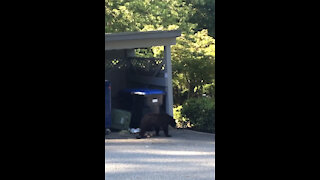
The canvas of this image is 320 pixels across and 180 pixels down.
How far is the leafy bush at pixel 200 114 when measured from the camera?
16906mm

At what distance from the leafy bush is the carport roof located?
1816 mm

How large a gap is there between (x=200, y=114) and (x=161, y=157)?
489 cm

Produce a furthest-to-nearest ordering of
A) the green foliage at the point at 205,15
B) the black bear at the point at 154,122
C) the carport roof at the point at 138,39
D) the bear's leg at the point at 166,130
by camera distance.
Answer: the green foliage at the point at 205,15 < the carport roof at the point at 138,39 < the bear's leg at the point at 166,130 < the black bear at the point at 154,122

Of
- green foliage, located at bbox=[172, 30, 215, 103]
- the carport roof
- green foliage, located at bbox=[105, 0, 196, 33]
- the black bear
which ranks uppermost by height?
green foliage, located at bbox=[105, 0, 196, 33]

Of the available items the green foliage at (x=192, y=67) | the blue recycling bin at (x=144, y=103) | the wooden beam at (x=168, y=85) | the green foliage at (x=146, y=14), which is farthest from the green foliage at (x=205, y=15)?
the blue recycling bin at (x=144, y=103)

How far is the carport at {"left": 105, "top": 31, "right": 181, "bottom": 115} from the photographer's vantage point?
53.8ft

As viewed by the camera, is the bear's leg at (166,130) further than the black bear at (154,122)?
Yes

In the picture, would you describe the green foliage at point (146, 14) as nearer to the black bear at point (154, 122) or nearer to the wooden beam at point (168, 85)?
the wooden beam at point (168, 85)

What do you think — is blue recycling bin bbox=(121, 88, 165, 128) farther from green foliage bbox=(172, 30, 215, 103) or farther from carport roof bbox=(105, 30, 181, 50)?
green foliage bbox=(172, 30, 215, 103)

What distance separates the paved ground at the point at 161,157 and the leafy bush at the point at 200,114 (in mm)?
503

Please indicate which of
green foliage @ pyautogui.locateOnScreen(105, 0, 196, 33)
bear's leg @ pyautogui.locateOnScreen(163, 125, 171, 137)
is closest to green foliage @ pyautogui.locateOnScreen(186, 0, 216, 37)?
green foliage @ pyautogui.locateOnScreen(105, 0, 196, 33)

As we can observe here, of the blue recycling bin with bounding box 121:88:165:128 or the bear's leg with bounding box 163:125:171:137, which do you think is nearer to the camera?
the bear's leg with bounding box 163:125:171:137

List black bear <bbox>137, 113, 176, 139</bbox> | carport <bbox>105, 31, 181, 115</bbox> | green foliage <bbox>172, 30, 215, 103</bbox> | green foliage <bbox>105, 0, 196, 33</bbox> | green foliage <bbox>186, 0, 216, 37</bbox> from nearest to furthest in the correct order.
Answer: black bear <bbox>137, 113, 176, 139</bbox>
carport <bbox>105, 31, 181, 115</bbox>
green foliage <bbox>172, 30, 215, 103</bbox>
green foliage <bbox>105, 0, 196, 33</bbox>
green foliage <bbox>186, 0, 216, 37</bbox>
